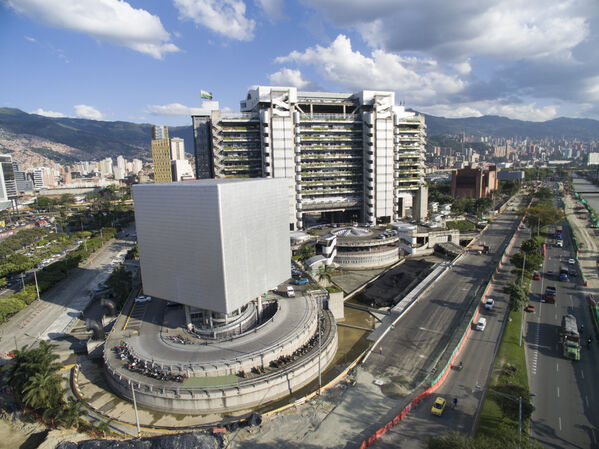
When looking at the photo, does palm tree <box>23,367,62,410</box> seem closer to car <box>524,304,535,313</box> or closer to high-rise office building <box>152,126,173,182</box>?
car <box>524,304,535,313</box>

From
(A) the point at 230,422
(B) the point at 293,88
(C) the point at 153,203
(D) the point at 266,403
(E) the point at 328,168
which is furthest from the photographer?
(E) the point at 328,168

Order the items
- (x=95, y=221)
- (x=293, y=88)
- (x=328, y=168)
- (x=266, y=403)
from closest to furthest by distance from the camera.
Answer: (x=266, y=403) < (x=293, y=88) < (x=328, y=168) < (x=95, y=221)

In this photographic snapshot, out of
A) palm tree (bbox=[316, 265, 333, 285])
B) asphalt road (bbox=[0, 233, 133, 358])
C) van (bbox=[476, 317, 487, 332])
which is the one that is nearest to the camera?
van (bbox=[476, 317, 487, 332])

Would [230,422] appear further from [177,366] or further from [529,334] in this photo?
[529,334]

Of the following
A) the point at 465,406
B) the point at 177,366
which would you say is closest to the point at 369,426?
the point at 465,406

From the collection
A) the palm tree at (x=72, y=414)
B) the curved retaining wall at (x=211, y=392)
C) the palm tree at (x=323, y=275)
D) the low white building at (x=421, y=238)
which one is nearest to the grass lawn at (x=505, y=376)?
the curved retaining wall at (x=211, y=392)

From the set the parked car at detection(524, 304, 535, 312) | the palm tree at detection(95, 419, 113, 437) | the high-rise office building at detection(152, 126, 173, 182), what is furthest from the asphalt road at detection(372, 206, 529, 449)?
the high-rise office building at detection(152, 126, 173, 182)

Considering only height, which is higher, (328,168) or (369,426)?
(328,168)
